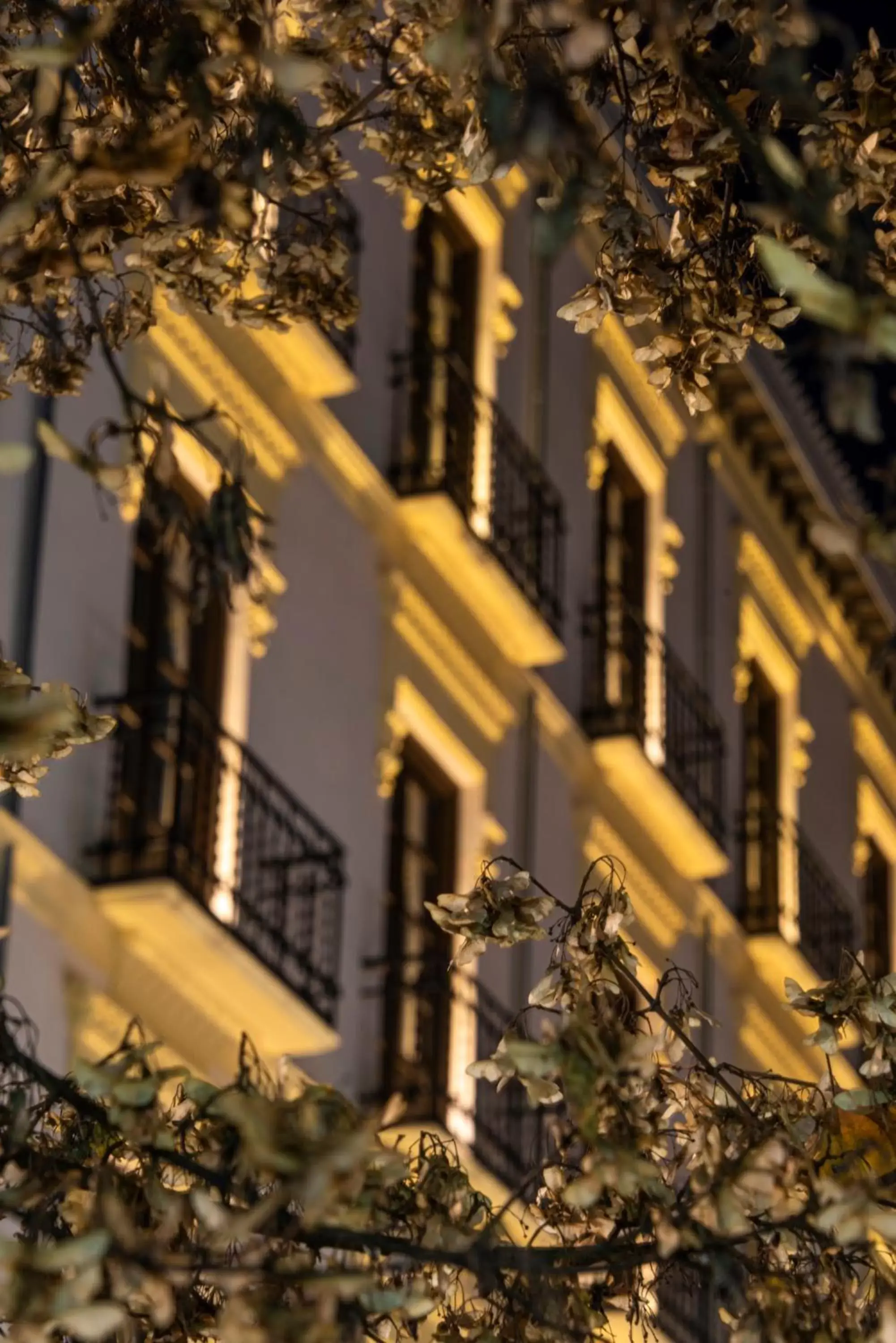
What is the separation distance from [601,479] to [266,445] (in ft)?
17.4

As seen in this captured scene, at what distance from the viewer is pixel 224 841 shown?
1151cm

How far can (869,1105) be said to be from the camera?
4.82 m

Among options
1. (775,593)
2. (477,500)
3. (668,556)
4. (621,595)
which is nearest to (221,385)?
(477,500)

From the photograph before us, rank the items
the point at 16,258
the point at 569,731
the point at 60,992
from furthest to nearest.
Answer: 1. the point at 569,731
2. the point at 60,992
3. the point at 16,258

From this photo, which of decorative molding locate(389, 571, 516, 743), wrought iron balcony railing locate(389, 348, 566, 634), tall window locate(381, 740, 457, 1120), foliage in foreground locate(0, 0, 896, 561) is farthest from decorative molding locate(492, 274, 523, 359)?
foliage in foreground locate(0, 0, 896, 561)

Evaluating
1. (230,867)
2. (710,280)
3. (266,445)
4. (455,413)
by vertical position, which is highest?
(455,413)

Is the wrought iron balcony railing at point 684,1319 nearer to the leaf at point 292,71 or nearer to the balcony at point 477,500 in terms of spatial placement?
the balcony at point 477,500

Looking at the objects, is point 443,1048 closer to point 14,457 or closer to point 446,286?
point 446,286

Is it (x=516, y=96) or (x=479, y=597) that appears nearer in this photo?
(x=516, y=96)

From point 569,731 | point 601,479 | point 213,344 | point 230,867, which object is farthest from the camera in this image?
point 601,479

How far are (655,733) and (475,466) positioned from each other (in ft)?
9.54

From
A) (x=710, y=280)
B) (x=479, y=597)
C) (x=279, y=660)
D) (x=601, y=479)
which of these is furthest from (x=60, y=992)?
(x=601, y=479)

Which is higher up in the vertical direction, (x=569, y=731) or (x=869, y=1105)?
(x=569, y=731)

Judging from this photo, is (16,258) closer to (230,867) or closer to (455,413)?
(230,867)
